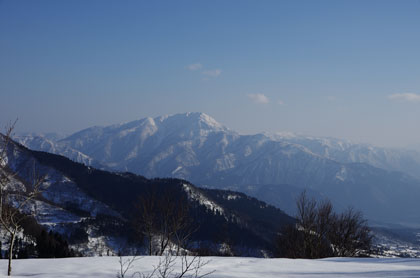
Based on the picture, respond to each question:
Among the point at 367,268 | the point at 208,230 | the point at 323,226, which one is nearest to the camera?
the point at 367,268

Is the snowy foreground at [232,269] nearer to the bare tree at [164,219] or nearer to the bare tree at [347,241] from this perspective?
the bare tree at [164,219]

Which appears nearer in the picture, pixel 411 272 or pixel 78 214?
pixel 411 272

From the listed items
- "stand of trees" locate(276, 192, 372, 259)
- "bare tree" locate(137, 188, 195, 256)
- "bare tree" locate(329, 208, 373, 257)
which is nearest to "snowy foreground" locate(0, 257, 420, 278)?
"bare tree" locate(137, 188, 195, 256)

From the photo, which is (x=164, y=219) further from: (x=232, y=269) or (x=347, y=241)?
(x=347, y=241)

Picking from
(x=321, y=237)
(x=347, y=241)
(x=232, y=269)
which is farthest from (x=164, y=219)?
(x=347, y=241)

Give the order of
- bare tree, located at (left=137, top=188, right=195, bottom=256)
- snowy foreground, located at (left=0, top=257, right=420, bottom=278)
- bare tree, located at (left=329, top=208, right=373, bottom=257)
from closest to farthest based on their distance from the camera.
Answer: snowy foreground, located at (left=0, top=257, right=420, bottom=278), bare tree, located at (left=137, top=188, right=195, bottom=256), bare tree, located at (left=329, top=208, right=373, bottom=257)

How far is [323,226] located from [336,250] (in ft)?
11.5

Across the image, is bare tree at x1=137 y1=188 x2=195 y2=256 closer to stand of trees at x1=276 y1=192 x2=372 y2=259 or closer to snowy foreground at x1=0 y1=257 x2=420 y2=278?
snowy foreground at x1=0 y1=257 x2=420 y2=278

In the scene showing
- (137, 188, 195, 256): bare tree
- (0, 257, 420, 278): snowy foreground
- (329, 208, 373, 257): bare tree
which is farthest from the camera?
(329, 208, 373, 257): bare tree

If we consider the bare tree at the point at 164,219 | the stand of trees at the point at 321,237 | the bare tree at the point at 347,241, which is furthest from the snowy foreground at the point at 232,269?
the bare tree at the point at 347,241

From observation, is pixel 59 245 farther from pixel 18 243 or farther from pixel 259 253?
pixel 259 253

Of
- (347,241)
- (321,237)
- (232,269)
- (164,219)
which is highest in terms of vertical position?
(164,219)

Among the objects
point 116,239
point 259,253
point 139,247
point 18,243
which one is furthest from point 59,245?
point 259,253

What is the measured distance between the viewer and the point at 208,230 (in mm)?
187875
